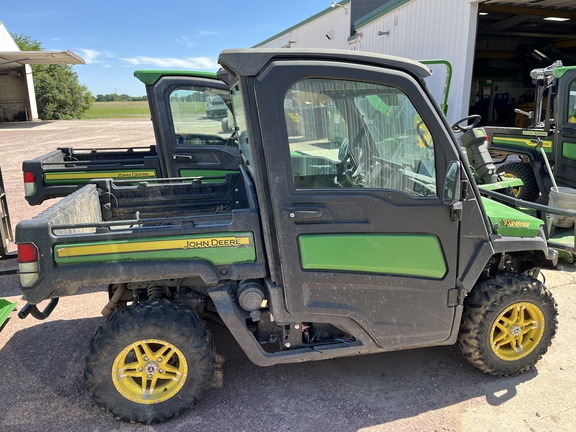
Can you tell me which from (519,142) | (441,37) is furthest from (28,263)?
(441,37)

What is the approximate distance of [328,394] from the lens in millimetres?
2988

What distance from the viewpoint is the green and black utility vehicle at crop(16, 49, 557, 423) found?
2.49 m

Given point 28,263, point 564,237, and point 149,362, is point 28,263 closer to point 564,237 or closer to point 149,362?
point 149,362

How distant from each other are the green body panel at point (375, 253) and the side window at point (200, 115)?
325 cm

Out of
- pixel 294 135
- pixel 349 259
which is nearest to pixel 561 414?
pixel 349 259

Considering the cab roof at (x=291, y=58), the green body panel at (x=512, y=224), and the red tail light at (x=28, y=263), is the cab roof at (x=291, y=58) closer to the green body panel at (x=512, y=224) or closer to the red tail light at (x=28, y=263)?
the green body panel at (x=512, y=224)

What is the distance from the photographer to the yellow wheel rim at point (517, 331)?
3.04 metres

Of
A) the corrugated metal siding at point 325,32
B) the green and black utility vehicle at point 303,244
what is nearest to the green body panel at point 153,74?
the green and black utility vehicle at point 303,244

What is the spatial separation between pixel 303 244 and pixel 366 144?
0.71m

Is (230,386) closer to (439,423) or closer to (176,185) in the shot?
(439,423)

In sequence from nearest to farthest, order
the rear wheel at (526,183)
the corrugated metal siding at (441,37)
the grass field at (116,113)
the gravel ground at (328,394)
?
the gravel ground at (328,394) < the rear wheel at (526,183) < the corrugated metal siding at (441,37) < the grass field at (116,113)

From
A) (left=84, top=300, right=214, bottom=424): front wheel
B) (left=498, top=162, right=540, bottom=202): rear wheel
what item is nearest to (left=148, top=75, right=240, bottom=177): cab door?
(left=84, top=300, right=214, bottom=424): front wheel

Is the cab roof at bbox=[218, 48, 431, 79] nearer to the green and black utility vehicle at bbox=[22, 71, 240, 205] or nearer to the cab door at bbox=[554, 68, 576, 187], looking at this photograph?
the green and black utility vehicle at bbox=[22, 71, 240, 205]

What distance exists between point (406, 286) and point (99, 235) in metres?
1.84
